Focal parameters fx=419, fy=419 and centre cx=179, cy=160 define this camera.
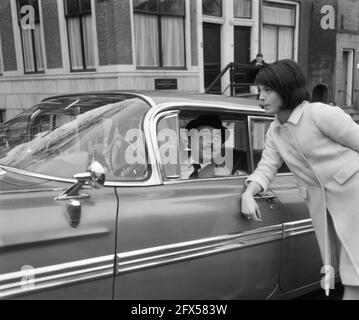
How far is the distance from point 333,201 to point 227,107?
3.08ft

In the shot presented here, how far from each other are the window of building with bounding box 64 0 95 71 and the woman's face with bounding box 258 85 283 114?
11.0 m

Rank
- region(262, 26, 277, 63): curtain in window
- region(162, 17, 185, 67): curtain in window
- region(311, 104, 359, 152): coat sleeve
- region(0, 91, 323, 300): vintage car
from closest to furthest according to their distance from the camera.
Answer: region(0, 91, 323, 300): vintage car < region(311, 104, 359, 152): coat sleeve < region(162, 17, 185, 67): curtain in window < region(262, 26, 277, 63): curtain in window

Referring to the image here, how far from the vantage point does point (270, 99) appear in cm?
226

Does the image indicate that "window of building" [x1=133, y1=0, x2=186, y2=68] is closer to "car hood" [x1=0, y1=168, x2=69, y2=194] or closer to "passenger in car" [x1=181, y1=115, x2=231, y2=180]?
"passenger in car" [x1=181, y1=115, x2=231, y2=180]

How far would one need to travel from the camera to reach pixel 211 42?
14094mm

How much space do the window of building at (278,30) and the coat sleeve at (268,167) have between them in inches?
547

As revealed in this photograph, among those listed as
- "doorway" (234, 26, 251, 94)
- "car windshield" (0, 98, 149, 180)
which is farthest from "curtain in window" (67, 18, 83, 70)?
"car windshield" (0, 98, 149, 180)

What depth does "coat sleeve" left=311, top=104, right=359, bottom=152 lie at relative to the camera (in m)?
2.14

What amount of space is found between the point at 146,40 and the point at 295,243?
10631 mm

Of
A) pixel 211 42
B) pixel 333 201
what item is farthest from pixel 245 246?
pixel 211 42

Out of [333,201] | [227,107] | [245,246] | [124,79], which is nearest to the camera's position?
[333,201]

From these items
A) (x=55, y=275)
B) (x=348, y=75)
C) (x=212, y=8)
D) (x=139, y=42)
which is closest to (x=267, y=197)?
(x=55, y=275)

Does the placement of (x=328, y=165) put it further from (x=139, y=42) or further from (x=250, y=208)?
(x=139, y=42)
